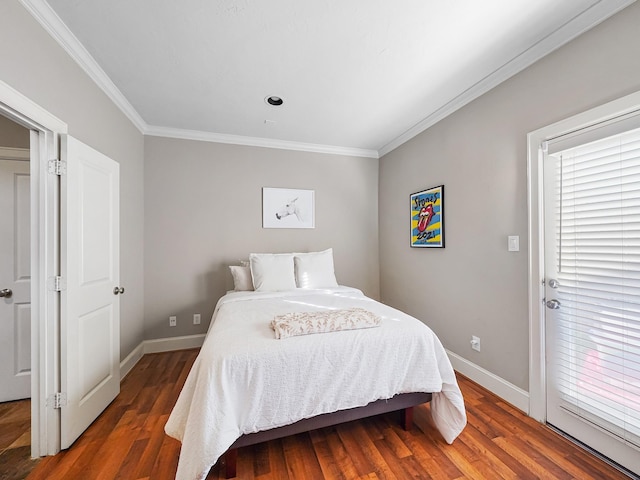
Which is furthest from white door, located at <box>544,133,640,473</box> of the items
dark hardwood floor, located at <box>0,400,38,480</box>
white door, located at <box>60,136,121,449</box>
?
dark hardwood floor, located at <box>0,400,38,480</box>

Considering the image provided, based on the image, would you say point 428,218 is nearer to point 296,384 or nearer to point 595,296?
point 595,296

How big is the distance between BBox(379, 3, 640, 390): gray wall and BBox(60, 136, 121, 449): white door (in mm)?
2995

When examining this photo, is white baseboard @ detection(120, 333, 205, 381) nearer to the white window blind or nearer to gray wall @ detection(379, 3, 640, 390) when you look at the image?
gray wall @ detection(379, 3, 640, 390)

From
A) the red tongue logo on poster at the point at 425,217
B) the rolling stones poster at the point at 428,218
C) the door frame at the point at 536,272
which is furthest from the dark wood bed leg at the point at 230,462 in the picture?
the red tongue logo on poster at the point at 425,217

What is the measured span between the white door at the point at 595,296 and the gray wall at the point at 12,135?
3.90 meters

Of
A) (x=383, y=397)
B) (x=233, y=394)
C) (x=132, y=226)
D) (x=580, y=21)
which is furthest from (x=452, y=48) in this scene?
(x=132, y=226)

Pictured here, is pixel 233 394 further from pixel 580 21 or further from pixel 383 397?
pixel 580 21

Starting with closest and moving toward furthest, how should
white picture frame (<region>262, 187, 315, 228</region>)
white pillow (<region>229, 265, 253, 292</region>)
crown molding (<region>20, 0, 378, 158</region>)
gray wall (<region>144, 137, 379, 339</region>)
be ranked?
crown molding (<region>20, 0, 378, 158</region>)
white pillow (<region>229, 265, 253, 292</region>)
gray wall (<region>144, 137, 379, 339</region>)
white picture frame (<region>262, 187, 315, 228</region>)

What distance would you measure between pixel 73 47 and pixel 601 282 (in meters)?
3.63

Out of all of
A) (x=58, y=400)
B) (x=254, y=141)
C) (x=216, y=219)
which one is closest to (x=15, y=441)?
(x=58, y=400)

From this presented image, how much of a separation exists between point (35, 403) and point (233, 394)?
128cm

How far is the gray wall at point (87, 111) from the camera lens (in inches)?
53.3

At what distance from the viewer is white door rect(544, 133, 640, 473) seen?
4.69ft

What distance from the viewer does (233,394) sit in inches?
54.0
